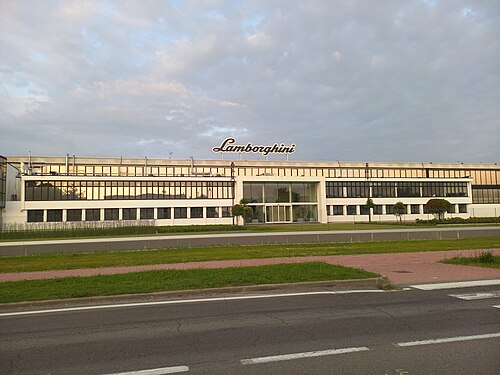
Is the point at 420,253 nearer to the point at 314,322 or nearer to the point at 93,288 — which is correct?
the point at 314,322

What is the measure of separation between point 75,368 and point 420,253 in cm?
1798

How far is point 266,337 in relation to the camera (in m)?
6.68

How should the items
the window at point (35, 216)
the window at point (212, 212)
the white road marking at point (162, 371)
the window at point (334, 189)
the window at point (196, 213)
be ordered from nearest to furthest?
1. the white road marking at point (162, 371)
2. the window at point (35, 216)
3. the window at point (196, 213)
4. the window at point (212, 212)
5. the window at point (334, 189)

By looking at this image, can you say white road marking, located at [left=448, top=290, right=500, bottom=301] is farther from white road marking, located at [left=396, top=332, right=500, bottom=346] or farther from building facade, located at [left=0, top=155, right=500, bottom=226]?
building facade, located at [left=0, top=155, right=500, bottom=226]

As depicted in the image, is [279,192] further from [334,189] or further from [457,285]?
[457,285]

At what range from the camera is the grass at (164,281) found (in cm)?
1066

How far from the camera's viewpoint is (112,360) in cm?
572

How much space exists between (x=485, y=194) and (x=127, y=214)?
79.1 m

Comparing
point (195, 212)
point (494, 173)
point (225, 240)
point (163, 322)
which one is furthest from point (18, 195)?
point (494, 173)

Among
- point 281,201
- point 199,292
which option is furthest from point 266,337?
point 281,201

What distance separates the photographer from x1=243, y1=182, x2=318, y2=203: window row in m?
69.8

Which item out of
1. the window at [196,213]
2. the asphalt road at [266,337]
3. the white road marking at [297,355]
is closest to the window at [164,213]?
the window at [196,213]

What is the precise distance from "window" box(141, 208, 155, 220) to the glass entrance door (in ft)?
62.8

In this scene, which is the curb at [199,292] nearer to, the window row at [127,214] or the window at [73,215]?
the window row at [127,214]
